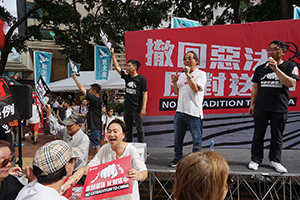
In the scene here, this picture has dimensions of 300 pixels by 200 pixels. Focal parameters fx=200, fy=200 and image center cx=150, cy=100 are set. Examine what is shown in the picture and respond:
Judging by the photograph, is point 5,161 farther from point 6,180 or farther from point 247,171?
point 247,171

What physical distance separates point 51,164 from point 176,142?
7.44ft

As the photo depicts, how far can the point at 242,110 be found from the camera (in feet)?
13.9

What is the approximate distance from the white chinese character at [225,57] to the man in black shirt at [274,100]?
1209 millimetres

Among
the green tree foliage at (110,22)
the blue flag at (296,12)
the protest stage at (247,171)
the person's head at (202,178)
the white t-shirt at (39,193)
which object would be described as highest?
the green tree foliage at (110,22)

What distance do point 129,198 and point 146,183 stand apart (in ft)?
6.88

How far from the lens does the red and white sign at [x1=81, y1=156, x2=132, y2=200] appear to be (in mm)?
1573

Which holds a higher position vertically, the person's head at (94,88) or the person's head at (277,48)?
the person's head at (277,48)

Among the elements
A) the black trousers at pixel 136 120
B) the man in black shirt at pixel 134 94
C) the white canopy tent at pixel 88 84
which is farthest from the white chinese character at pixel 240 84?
the white canopy tent at pixel 88 84

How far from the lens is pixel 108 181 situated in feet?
5.38

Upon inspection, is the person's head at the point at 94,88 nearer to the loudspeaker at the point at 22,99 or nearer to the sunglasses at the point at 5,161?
the loudspeaker at the point at 22,99

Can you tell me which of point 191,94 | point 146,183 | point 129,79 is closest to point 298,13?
point 191,94

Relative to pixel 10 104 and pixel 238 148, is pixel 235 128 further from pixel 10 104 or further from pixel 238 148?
pixel 10 104

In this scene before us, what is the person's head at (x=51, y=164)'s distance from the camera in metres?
1.34

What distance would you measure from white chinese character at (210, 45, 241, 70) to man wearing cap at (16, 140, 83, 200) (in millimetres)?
3598
